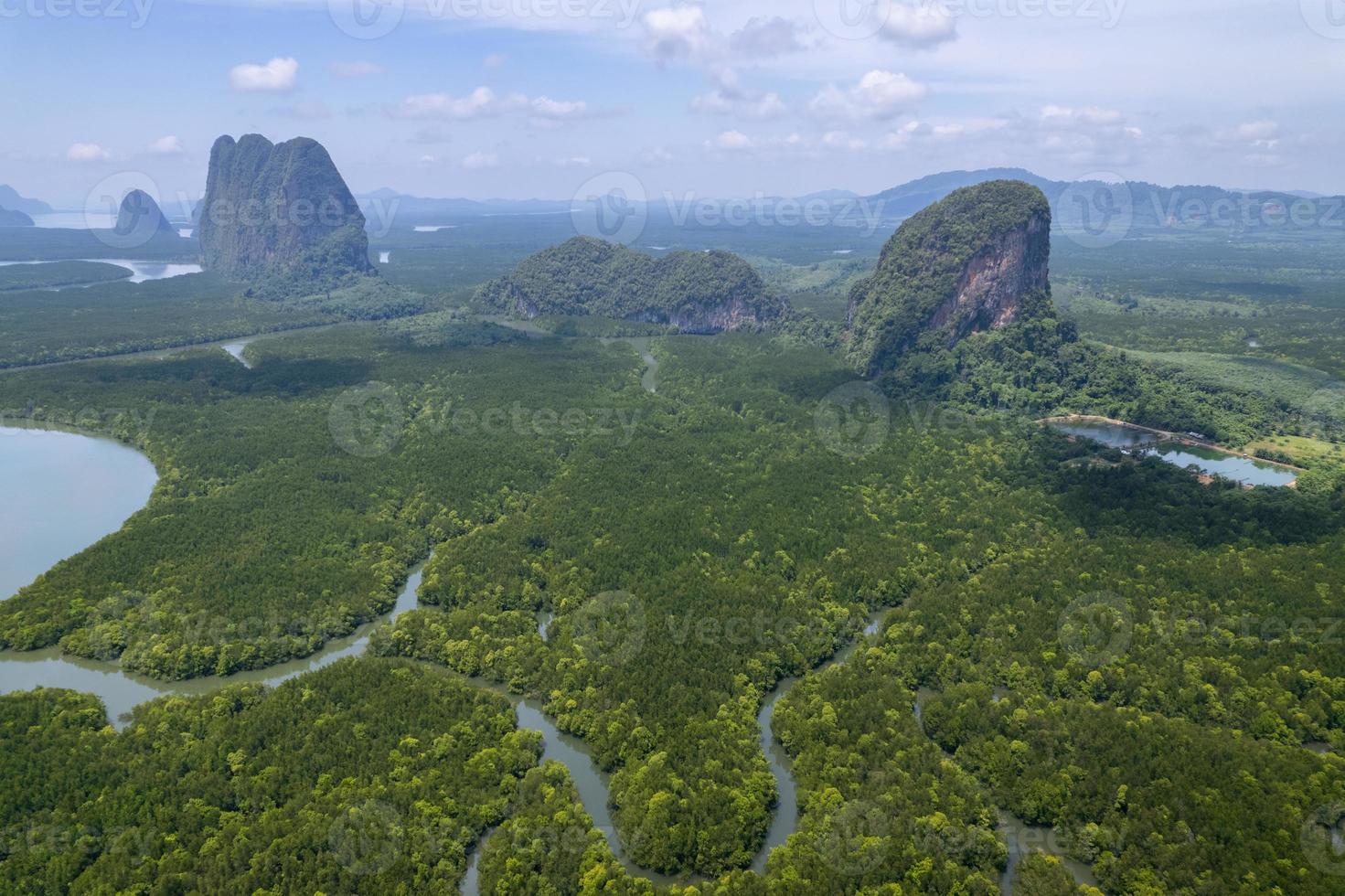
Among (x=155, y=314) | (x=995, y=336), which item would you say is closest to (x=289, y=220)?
(x=155, y=314)

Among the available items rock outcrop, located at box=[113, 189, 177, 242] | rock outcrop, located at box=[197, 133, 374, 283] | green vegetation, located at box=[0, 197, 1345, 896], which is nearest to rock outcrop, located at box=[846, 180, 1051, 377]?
green vegetation, located at box=[0, 197, 1345, 896]

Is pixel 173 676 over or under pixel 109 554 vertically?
under

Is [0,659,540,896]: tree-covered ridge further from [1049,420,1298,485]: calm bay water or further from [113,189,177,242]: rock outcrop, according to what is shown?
[113,189,177,242]: rock outcrop

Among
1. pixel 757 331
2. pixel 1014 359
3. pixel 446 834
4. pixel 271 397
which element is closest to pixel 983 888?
pixel 446 834

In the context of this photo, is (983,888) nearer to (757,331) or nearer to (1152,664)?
(1152,664)

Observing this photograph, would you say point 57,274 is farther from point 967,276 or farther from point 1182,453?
point 1182,453

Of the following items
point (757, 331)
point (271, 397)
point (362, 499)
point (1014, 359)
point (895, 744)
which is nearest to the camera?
point (895, 744)
